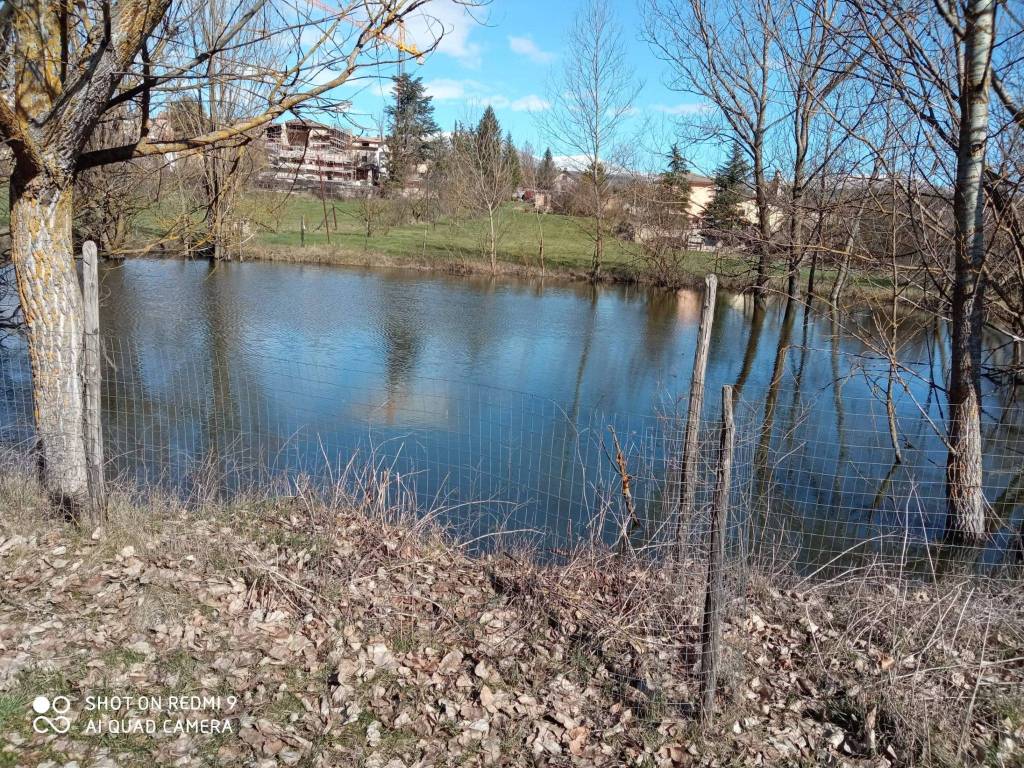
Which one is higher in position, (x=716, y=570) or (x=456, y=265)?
(x=456, y=265)

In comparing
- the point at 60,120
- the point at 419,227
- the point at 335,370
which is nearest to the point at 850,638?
the point at 60,120

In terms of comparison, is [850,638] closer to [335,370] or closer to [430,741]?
[430,741]

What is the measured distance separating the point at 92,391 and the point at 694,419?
3.81 meters

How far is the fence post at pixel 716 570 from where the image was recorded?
3.45 meters

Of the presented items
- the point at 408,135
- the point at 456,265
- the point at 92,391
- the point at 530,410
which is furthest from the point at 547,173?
the point at 92,391

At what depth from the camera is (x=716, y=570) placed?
3504 millimetres

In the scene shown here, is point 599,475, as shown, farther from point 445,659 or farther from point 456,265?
point 456,265

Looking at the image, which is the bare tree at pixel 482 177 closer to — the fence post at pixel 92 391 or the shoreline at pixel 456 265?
the shoreline at pixel 456 265

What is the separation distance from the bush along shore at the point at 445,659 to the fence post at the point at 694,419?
1.12 ft

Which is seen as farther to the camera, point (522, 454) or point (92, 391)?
point (522, 454)

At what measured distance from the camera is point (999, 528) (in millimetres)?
7164

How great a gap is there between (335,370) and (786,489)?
7013 mm

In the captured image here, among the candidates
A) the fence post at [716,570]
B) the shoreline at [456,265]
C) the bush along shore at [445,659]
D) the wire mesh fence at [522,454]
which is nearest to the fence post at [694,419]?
the bush along shore at [445,659]

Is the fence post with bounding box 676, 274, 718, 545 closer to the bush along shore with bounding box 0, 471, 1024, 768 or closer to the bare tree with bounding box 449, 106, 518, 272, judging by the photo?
the bush along shore with bounding box 0, 471, 1024, 768
